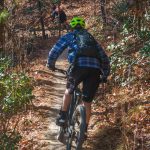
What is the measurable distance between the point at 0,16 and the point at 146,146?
6444 mm

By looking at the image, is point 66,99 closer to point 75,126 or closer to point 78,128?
point 75,126

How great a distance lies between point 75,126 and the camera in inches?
262

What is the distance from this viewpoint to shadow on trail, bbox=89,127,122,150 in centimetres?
730

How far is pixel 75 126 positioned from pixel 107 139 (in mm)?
1217

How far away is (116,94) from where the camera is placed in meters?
10.1

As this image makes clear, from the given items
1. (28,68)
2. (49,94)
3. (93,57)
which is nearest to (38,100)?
(49,94)

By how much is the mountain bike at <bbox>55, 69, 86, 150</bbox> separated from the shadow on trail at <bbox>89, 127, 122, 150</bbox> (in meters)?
0.60

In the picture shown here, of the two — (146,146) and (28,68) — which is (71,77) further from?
(28,68)

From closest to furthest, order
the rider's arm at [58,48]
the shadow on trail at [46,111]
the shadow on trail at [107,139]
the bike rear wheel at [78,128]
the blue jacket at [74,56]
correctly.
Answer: the bike rear wheel at [78,128] < the blue jacket at [74,56] < the rider's arm at [58,48] < the shadow on trail at [107,139] < the shadow on trail at [46,111]

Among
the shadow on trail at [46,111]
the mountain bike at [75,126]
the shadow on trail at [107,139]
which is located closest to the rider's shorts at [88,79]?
the mountain bike at [75,126]

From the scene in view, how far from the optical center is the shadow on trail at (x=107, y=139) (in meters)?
7.30

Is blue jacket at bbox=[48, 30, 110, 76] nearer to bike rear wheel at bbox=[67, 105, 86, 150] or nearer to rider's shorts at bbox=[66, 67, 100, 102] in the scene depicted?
rider's shorts at bbox=[66, 67, 100, 102]

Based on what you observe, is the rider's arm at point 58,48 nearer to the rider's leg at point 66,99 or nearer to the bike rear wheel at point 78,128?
the rider's leg at point 66,99

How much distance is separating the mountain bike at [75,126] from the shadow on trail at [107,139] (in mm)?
598
